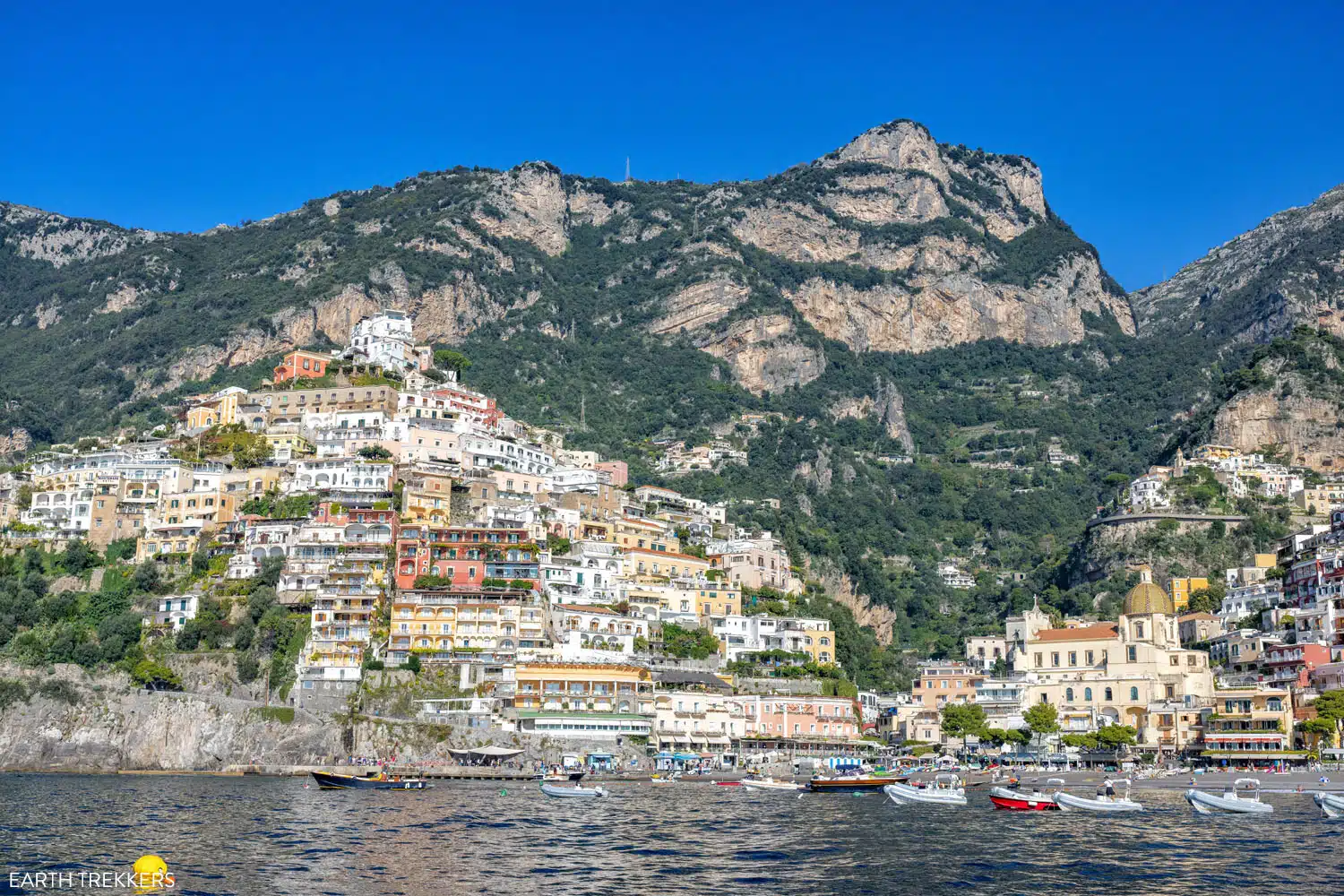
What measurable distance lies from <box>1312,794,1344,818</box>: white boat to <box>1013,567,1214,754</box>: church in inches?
1552

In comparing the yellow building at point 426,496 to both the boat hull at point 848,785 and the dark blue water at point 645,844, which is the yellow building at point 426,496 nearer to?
the dark blue water at point 645,844

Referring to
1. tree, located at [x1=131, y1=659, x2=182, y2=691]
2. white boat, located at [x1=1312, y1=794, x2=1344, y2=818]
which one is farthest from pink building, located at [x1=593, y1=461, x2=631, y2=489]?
white boat, located at [x1=1312, y1=794, x2=1344, y2=818]

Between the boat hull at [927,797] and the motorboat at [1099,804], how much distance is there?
5.89m

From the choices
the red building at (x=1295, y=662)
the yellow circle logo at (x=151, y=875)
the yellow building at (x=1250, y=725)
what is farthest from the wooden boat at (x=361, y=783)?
the red building at (x=1295, y=662)

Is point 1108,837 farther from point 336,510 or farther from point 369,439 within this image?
point 369,439

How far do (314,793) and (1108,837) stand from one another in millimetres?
44702

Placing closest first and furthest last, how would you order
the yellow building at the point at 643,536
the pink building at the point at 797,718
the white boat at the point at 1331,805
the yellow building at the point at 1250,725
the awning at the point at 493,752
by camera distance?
the white boat at the point at 1331,805 → the awning at the point at 493,752 → the yellow building at the point at 1250,725 → the pink building at the point at 797,718 → the yellow building at the point at 643,536

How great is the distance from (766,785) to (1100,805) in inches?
912

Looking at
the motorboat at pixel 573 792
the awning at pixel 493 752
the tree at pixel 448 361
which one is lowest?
the motorboat at pixel 573 792

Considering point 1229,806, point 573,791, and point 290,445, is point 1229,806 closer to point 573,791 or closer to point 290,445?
point 573,791

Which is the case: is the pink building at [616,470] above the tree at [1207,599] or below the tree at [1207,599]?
above

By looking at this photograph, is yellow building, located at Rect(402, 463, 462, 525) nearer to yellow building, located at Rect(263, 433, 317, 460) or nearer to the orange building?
yellow building, located at Rect(263, 433, 317, 460)

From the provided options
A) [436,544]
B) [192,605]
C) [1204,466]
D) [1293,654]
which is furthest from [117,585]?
[1204,466]

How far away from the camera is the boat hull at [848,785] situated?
307 feet
